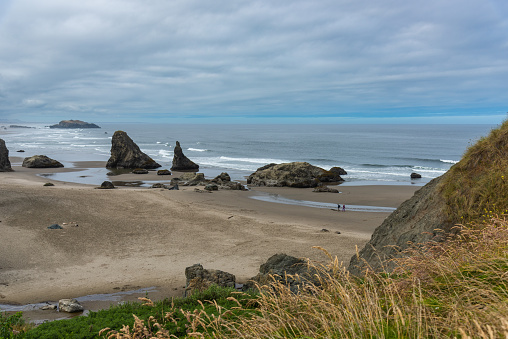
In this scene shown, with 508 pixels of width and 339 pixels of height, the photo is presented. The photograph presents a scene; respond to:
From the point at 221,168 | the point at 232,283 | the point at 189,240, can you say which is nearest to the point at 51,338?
the point at 232,283

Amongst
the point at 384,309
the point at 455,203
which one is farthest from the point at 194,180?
the point at 384,309

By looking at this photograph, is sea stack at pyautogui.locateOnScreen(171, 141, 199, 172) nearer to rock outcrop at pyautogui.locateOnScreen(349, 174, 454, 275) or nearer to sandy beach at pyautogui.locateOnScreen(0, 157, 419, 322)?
sandy beach at pyautogui.locateOnScreen(0, 157, 419, 322)

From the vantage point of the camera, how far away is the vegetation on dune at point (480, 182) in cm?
902

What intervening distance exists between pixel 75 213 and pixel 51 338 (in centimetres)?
1824

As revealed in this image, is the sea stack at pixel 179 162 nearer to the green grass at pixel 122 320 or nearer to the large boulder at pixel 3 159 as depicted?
the large boulder at pixel 3 159

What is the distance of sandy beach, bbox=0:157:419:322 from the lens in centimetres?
1395

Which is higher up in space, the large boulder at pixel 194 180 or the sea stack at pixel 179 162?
the sea stack at pixel 179 162

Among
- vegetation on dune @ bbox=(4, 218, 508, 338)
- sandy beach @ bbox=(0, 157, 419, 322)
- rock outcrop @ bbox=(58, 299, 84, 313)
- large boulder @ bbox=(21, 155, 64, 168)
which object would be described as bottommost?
rock outcrop @ bbox=(58, 299, 84, 313)

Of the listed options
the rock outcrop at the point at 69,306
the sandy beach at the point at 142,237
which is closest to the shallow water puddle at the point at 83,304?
the rock outcrop at the point at 69,306

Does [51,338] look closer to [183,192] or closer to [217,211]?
[217,211]

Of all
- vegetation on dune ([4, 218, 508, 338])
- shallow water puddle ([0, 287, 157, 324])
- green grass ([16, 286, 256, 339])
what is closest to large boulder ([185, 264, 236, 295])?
shallow water puddle ([0, 287, 157, 324])

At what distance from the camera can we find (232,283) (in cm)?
1134

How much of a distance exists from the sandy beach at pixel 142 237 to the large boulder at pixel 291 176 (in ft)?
36.7

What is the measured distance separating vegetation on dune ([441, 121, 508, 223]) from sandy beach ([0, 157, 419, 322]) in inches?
111
